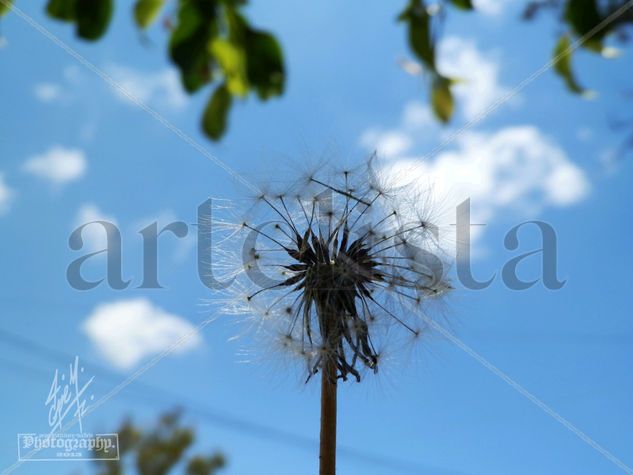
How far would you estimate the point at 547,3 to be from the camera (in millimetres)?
1245

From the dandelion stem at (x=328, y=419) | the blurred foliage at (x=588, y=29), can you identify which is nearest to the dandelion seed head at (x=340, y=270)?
the dandelion stem at (x=328, y=419)

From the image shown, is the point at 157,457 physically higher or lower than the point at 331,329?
lower

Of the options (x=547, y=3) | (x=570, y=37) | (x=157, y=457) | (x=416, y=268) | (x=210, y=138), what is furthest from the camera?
(x=157, y=457)

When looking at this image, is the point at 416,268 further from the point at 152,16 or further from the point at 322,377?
the point at 152,16

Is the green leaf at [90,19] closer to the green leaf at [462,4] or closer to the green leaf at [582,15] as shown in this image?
the green leaf at [462,4]

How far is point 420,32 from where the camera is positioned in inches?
35.3

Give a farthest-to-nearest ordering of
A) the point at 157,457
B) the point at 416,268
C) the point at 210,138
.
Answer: the point at 157,457, the point at 416,268, the point at 210,138

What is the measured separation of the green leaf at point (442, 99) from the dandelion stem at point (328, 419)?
3.96 m

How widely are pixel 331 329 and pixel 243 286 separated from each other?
2.56 feet

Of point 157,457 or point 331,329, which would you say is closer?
point 331,329

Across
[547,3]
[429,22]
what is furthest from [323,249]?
[429,22]

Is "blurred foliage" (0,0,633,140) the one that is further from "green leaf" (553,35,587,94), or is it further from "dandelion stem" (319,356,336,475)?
"dandelion stem" (319,356,336,475)

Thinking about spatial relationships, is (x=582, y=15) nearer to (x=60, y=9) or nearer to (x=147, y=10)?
(x=147, y=10)

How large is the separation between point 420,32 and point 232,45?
0.22 meters
